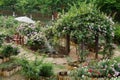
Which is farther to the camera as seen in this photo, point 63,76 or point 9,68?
point 9,68

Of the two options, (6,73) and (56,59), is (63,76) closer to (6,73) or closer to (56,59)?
(6,73)

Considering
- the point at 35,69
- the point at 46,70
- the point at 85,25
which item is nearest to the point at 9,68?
the point at 35,69

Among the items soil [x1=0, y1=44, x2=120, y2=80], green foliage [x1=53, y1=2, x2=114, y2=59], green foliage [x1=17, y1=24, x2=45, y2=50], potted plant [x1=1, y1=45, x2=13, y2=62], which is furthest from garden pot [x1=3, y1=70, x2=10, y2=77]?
green foliage [x1=17, y1=24, x2=45, y2=50]

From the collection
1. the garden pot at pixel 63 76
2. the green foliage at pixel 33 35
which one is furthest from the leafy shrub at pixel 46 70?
the green foliage at pixel 33 35

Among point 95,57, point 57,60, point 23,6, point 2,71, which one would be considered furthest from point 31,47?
point 23,6

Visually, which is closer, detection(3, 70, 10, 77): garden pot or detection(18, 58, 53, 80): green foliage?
detection(18, 58, 53, 80): green foliage

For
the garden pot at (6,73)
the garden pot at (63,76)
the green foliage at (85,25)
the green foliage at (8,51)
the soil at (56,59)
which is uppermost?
the green foliage at (85,25)

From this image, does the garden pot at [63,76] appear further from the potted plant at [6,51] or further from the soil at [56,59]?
the potted plant at [6,51]

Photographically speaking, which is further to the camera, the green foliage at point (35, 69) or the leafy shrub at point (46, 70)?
the leafy shrub at point (46, 70)

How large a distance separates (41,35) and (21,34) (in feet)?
5.34

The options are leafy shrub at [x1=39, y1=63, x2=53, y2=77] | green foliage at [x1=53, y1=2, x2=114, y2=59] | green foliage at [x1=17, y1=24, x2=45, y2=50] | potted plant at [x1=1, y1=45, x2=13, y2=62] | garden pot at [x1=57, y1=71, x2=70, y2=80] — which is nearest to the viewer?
garden pot at [x1=57, y1=71, x2=70, y2=80]

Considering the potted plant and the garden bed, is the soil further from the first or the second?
the potted plant

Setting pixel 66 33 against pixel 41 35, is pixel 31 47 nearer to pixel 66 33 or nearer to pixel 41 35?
pixel 41 35

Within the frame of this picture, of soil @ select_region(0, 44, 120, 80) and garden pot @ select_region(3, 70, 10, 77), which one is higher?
garden pot @ select_region(3, 70, 10, 77)
